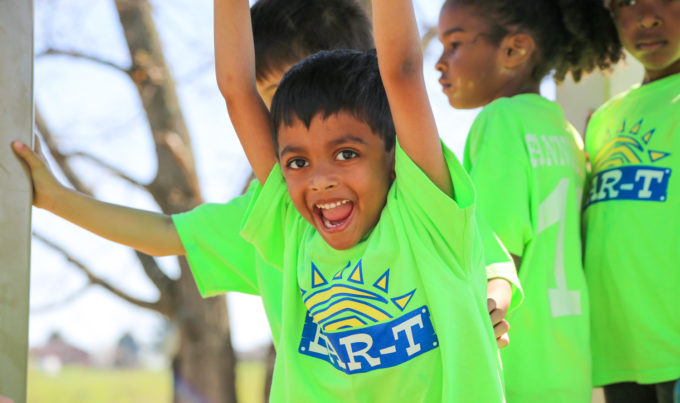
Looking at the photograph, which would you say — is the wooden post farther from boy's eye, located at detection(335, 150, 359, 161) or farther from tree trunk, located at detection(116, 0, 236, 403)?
tree trunk, located at detection(116, 0, 236, 403)

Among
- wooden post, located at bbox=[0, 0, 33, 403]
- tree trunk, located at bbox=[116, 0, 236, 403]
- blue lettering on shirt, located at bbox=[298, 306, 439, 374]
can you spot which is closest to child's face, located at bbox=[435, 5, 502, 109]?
blue lettering on shirt, located at bbox=[298, 306, 439, 374]

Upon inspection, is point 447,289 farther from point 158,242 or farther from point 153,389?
point 153,389

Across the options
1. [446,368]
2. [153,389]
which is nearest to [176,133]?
[446,368]

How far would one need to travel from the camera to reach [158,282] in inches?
251

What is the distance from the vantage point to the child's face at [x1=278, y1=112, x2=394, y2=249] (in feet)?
5.36

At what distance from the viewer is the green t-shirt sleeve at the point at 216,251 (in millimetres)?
2125

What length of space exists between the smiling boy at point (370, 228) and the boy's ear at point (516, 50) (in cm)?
97

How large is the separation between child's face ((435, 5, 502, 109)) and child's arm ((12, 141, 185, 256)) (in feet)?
3.31

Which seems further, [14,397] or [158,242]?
[158,242]

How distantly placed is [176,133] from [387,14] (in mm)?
5224

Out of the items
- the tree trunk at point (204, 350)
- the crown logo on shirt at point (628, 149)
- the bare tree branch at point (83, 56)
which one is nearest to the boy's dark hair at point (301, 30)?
the crown logo on shirt at point (628, 149)

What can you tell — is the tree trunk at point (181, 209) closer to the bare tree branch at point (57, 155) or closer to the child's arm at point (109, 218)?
the bare tree branch at point (57, 155)

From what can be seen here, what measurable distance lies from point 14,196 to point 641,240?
1670 millimetres

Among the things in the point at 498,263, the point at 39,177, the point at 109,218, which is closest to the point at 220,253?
the point at 109,218
